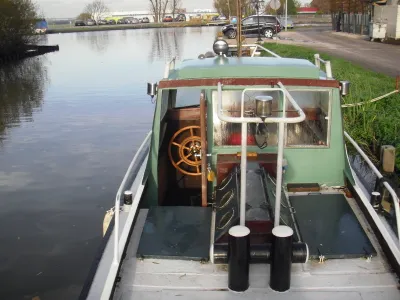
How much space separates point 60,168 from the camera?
40.5 feet

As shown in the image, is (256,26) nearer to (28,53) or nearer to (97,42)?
(28,53)

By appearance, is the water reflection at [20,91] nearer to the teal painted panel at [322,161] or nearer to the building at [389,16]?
the teal painted panel at [322,161]

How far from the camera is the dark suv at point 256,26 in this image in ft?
110

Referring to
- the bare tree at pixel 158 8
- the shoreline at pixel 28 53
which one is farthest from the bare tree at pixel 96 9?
the shoreline at pixel 28 53

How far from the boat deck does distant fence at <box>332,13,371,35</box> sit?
3395 centimetres

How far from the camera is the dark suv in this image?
33656 mm

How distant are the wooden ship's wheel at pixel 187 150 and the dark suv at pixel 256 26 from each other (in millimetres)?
27601

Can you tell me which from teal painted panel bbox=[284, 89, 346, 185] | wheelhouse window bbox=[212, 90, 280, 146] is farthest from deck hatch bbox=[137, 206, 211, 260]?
teal painted panel bbox=[284, 89, 346, 185]

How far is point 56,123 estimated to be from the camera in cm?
1753

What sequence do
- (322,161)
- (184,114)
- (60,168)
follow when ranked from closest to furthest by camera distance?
1. (322,161)
2. (184,114)
3. (60,168)

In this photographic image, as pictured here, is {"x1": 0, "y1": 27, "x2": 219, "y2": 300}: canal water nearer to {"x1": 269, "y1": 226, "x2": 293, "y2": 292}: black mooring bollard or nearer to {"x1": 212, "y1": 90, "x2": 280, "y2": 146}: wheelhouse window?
{"x1": 212, "y1": 90, "x2": 280, "y2": 146}: wheelhouse window

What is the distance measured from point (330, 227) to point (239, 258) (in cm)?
162

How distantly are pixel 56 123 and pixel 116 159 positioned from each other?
5679mm

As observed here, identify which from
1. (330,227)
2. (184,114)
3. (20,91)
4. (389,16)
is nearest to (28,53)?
(20,91)
